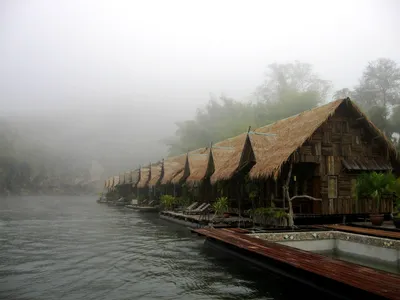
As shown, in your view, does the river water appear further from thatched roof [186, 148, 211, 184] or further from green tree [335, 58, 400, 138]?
green tree [335, 58, 400, 138]

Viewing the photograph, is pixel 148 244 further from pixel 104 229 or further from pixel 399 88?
pixel 399 88

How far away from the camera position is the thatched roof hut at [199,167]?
2023cm

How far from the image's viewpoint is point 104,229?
1767cm

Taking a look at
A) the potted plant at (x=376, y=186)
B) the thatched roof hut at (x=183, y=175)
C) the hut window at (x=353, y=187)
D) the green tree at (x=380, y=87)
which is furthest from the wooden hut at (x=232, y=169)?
the green tree at (x=380, y=87)

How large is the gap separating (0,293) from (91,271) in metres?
2.14

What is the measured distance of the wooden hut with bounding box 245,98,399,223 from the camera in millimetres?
15422

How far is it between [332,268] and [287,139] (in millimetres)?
9170

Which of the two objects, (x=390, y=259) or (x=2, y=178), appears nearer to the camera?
(x=390, y=259)

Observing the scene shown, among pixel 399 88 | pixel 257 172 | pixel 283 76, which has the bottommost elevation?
pixel 257 172

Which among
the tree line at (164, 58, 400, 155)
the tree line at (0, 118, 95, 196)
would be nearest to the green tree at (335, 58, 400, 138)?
the tree line at (164, 58, 400, 155)

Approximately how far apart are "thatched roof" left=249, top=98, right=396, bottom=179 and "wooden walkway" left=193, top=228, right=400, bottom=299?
167 inches

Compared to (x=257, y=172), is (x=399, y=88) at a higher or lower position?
higher

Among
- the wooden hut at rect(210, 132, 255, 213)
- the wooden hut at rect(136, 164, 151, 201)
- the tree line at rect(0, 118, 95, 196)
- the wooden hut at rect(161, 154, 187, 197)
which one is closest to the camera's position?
the wooden hut at rect(210, 132, 255, 213)

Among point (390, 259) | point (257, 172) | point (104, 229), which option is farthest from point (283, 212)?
point (104, 229)
